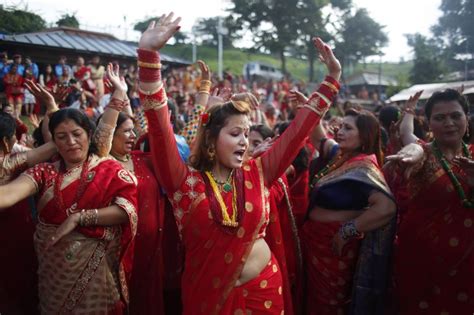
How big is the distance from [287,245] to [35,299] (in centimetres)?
183

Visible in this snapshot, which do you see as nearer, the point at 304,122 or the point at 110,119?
the point at 304,122

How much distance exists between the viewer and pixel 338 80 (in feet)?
7.34

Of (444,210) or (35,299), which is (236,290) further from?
(35,299)

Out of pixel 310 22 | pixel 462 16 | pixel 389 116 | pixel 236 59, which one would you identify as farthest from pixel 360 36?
pixel 389 116

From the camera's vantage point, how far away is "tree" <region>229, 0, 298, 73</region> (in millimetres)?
38594

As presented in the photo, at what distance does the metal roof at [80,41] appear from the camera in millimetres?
14086

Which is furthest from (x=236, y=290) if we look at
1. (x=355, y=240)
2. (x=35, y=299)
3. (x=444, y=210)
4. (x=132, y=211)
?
(x=35, y=299)

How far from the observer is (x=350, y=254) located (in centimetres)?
292

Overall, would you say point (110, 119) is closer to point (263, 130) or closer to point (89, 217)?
point (89, 217)

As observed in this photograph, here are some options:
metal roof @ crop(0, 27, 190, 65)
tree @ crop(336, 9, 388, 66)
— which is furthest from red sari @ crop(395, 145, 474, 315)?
tree @ crop(336, 9, 388, 66)

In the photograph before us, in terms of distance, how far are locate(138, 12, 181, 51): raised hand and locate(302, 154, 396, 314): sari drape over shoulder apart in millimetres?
1502

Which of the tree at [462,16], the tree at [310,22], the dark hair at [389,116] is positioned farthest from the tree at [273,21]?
the dark hair at [389,116]

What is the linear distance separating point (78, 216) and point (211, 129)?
87cm

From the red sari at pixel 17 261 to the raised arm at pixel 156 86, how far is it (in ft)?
4.94
